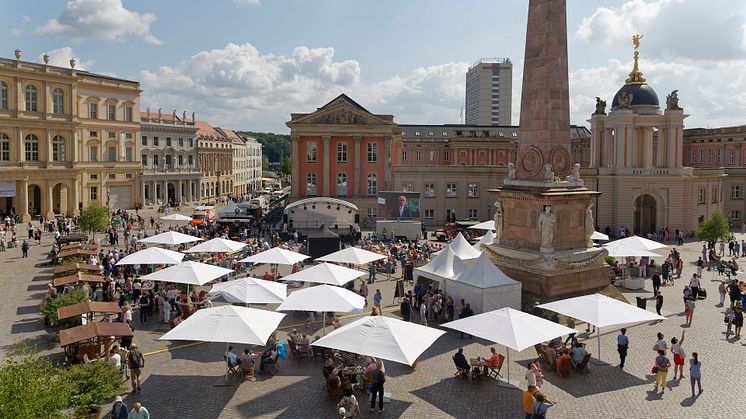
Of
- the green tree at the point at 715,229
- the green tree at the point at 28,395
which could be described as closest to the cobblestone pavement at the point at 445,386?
the green tree at the point at 28,395

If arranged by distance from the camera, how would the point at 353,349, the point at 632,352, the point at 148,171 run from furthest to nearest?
the point at 148,171 < the point at 632,352 < the point at 353,349

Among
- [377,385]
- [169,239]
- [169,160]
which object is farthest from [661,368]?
[169,160]

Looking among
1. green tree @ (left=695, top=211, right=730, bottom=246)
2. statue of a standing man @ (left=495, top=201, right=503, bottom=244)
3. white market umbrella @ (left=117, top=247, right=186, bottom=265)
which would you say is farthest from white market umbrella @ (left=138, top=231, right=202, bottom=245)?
green tree @ (left=695, top=211, right=730, bottom=246)

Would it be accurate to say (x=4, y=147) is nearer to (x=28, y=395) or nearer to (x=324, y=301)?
(x=324, y=301)

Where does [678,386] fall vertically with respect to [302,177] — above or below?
below

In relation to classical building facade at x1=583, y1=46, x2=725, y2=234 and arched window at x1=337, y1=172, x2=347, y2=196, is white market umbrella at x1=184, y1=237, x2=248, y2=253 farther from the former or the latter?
classical building facade at x1=583, y1=46, x2=725, y2=234

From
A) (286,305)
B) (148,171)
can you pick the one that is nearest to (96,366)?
(286,305)

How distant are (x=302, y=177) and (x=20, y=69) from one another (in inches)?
1058

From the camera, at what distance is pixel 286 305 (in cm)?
1855

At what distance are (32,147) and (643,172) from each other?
54289 mm

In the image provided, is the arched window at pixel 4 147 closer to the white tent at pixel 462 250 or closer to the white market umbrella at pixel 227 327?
the white tent at pixel 462 250

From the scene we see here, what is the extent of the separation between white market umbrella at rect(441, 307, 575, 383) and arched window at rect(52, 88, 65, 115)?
5361 centimetres

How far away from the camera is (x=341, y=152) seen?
59.8m

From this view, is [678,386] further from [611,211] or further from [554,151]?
[611,211]
